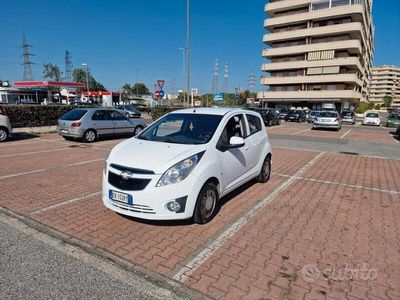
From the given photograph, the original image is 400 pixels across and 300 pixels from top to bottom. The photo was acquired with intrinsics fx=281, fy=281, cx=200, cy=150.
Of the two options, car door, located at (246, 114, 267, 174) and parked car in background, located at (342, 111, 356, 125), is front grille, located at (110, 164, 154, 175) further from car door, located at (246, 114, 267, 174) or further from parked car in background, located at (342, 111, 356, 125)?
parked car in background, located at (342, 111, 356, 125)

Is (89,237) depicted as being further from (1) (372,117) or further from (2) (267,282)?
(1) (372,117)

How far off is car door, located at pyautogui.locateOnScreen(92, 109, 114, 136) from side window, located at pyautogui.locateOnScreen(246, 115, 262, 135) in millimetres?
8512

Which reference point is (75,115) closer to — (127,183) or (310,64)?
(127,183)

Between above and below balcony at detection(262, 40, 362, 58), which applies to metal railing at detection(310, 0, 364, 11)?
above

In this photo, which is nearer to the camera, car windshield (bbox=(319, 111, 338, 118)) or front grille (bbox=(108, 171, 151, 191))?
front grille (bbox=(108, 171, 151, 191))

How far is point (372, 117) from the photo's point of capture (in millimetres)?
30984

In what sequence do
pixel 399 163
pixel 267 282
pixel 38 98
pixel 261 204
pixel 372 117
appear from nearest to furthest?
pixel 267 282 → pixel 261 204 → pixel 399 163 → pixel 372 117 → pixel 38 98

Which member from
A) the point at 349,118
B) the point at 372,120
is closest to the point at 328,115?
the point at 349,118

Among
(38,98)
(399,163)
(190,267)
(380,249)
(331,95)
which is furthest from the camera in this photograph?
(38,98)

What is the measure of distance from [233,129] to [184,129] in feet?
2.86

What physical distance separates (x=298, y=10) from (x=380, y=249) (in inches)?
2505

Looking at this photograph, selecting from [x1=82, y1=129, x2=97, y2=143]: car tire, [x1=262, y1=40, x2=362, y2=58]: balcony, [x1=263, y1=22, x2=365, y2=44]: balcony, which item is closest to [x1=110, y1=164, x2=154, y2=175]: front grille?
[x1=82, y1=129, x2=97, y2=143]: car tire

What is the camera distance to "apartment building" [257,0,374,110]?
5009 cm

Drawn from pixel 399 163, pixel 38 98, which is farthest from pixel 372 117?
pixel 38 98
